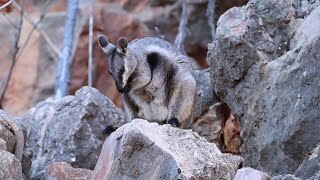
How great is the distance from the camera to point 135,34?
15695 mm

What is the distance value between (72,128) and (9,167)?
2.47 m

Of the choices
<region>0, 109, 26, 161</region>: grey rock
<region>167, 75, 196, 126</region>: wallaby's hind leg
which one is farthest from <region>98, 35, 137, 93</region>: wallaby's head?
<region>0, 109, 26, 161</region>: grey rock

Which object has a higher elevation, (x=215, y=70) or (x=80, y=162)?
(x=215, y=70)

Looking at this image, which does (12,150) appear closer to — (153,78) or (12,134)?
(12,134)

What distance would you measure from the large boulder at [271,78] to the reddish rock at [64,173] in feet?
6.28

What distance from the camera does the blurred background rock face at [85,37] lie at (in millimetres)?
15625

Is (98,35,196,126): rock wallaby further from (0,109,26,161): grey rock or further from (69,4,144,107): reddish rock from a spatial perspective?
(69,4,144,107): reddish rock

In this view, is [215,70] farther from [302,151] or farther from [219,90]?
[302,151]

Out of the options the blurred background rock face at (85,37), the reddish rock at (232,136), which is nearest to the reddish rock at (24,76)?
the blurred background rock face at (85,37)

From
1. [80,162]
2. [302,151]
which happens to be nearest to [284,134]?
[302,151]

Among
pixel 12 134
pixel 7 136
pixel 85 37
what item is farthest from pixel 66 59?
pixel 7 136

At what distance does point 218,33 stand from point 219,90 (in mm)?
686

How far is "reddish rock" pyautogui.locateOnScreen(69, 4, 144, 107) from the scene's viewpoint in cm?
1595

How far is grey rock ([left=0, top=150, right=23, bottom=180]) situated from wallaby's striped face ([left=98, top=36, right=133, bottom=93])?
2.05 meters
